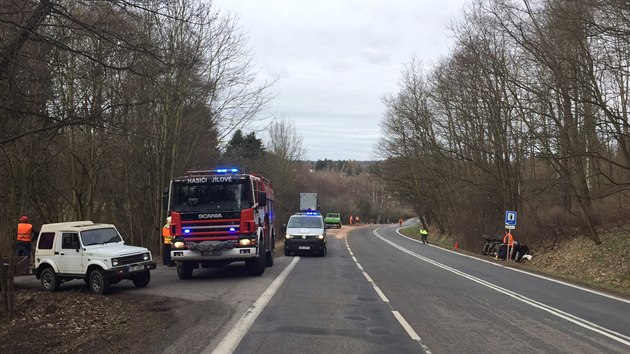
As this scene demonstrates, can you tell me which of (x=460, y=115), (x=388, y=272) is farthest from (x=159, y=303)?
(x=460, y=115)

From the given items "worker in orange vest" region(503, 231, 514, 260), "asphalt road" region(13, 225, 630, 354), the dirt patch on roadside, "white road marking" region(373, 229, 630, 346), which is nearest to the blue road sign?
"worker in orange vest" region(503, 231, 514, 260)

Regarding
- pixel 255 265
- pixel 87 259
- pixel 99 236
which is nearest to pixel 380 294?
pixel 255 265

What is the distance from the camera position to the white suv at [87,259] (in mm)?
12883

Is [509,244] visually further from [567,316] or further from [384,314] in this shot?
[384,314]

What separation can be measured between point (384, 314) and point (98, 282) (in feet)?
24.6

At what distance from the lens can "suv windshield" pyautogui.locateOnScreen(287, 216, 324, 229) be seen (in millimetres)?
25555

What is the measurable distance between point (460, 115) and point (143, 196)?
2321 cm

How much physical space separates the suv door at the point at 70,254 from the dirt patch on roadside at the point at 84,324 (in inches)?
24.8

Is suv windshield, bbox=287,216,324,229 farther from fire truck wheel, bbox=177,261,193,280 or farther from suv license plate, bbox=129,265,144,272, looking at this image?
suv license plate, bbox=129,265,144,272

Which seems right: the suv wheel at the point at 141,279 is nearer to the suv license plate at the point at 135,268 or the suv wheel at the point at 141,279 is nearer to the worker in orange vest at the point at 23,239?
the suv license plate at the point at 135,268

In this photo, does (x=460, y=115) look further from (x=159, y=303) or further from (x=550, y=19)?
(x=159, y=303)

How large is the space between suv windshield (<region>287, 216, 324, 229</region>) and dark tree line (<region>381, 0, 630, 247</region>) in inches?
430

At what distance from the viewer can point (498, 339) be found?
7.71 m

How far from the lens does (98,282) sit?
42.4 ft
